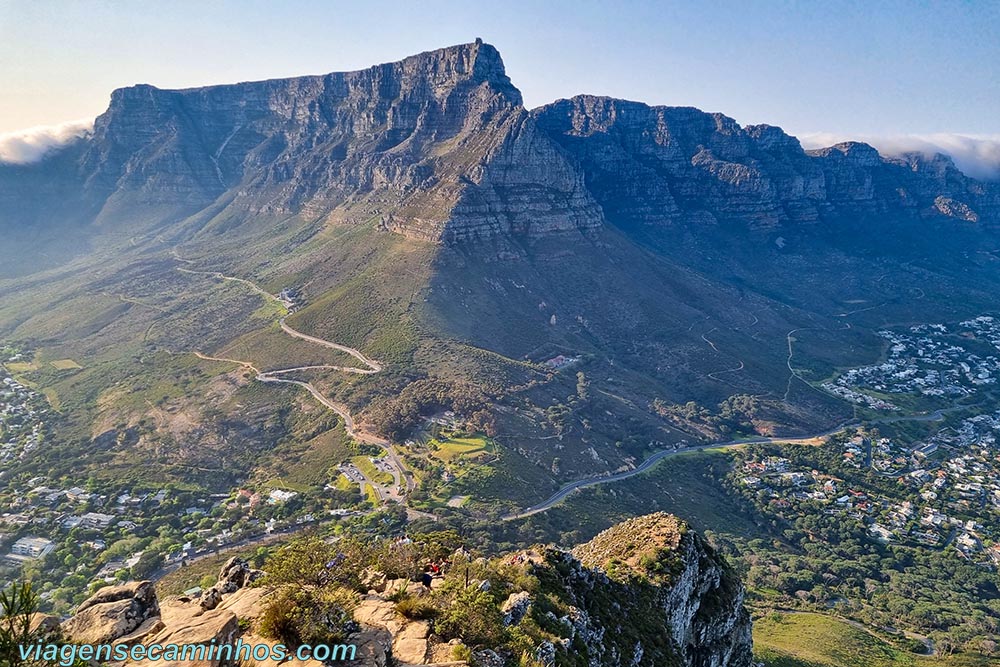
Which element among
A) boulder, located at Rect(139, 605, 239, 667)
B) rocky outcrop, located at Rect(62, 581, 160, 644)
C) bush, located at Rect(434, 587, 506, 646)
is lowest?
bush, located at Rect(434, 587, 506, 646)

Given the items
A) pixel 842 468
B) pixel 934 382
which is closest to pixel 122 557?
pixel 842 468

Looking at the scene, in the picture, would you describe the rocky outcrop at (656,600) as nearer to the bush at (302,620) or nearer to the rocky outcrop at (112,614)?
the bush at (302,620)

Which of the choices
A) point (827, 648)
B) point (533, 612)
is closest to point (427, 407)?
point (827, 648)

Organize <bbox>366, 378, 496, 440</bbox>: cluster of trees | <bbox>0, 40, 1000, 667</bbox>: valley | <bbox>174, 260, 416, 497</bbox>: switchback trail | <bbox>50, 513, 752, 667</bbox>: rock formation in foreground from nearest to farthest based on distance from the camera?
<bbox>50, 513, 752, 667</bbox>: rock formation in foreground, <bbox>0, 40, 1000, 667</bbox>: valley, <bbox>174, 260, 416, 497</bbox>: switchback trail, <bbox>366, 378, 496, 440</bbox>: cluster of trees

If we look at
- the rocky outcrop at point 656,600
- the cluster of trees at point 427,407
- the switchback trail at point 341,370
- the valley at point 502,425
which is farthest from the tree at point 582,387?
the rocky outcrop at point 656,600

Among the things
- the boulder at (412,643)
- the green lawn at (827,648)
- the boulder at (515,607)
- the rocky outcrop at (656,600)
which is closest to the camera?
the boulder at (412,643)

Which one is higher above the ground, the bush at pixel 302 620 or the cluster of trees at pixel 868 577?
the bush at pixel 302 620

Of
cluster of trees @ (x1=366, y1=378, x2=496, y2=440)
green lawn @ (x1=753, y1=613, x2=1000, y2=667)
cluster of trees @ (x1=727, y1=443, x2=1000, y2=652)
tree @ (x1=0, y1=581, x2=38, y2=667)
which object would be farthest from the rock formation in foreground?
cluster of trees @ (x1=366, y1=378, x2=496, y2=440)

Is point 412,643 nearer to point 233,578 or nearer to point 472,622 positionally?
point 472,622

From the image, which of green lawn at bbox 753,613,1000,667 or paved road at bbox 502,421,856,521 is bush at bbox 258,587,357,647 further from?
paved road at bbox 502,421,856,521
